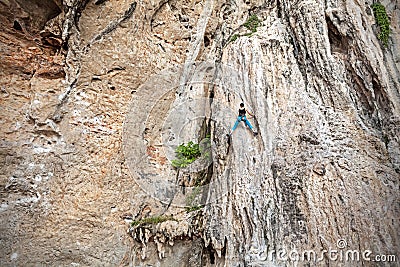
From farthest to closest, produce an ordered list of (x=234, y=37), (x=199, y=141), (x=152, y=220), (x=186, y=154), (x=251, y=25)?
(x=251, y=25) < (x=234, y=37) < (x=199, y=141) < (x=186, y=154) < (x=152, y=220)

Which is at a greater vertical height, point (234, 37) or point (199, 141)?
point (234, 37)

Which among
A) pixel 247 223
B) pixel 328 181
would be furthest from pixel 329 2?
pixel 247 223

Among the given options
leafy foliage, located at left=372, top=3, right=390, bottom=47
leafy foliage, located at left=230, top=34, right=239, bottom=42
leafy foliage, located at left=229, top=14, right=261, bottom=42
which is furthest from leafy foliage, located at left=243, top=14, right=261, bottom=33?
leafy foliage, located at left=372, top=3, right=390, bottom=47

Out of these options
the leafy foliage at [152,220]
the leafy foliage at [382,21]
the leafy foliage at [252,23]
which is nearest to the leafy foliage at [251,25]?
the leafy foliage at [252,23]

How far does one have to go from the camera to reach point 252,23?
6.80 metres

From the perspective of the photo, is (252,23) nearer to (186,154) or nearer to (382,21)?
(382,21)

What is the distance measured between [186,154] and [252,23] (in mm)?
3426

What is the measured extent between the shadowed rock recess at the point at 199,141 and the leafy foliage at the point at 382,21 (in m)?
0.14

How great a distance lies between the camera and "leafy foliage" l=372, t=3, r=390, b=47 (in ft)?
17.8

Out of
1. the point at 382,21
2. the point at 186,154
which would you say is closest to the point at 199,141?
the point at 186,154

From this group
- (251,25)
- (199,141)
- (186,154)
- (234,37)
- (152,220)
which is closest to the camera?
(152,220)

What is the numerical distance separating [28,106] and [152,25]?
332 centimetres

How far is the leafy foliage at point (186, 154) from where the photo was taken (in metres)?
6.19

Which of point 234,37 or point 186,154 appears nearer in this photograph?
point 186,154
